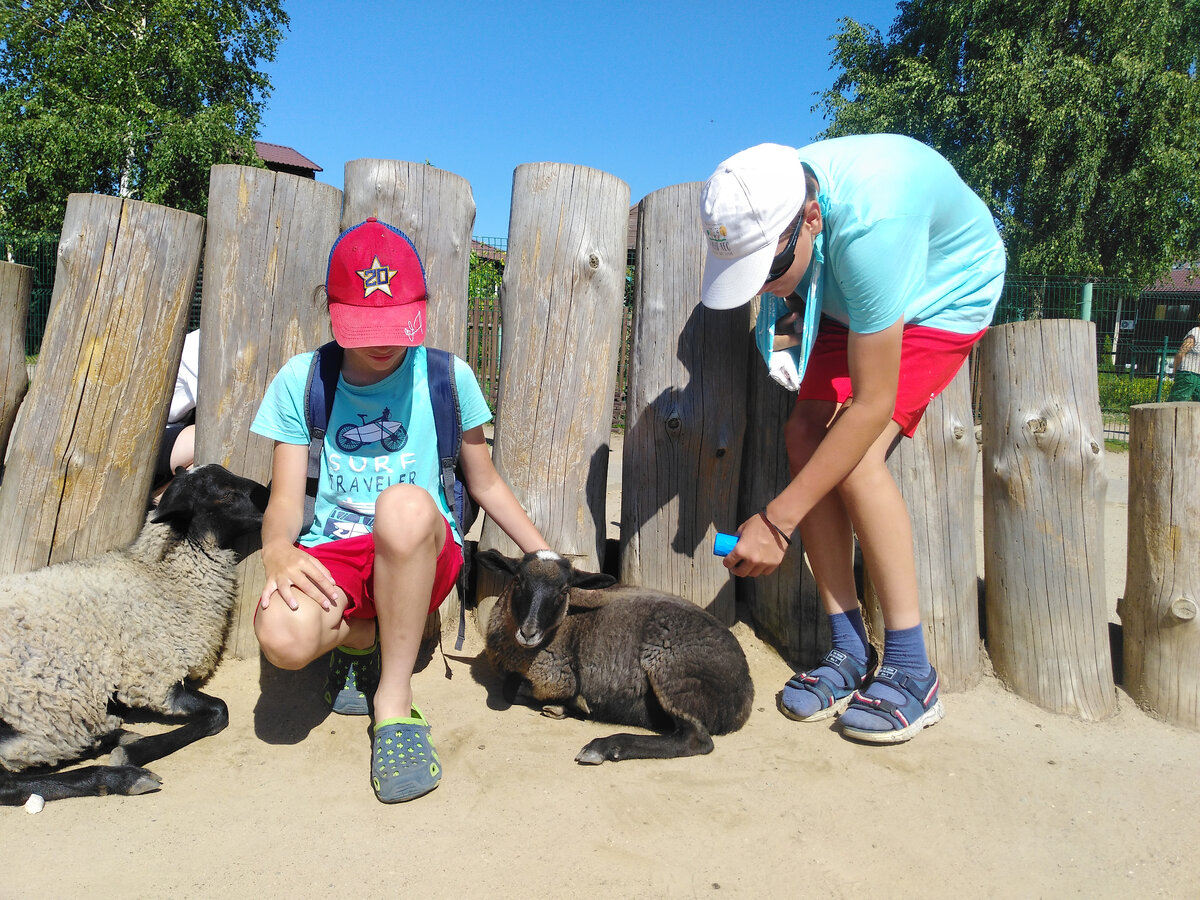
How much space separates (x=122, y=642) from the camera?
307 centimetres

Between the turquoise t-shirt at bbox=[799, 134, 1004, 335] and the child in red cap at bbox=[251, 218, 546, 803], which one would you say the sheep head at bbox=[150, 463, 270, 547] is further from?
the turquoise t-shirt at bbox=[799, 134, 1004, 335]

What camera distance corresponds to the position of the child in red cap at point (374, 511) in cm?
268

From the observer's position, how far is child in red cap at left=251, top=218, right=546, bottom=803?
8.80 ft

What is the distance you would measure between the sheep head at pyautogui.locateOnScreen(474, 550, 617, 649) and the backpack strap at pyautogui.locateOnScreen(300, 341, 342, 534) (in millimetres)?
779

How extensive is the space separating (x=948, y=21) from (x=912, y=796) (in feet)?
83.9

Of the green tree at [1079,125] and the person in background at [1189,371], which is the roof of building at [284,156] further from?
the person in background at [1189,371]

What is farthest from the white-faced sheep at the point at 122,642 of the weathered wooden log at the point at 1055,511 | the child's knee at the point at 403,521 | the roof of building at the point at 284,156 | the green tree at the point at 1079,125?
the roof of building at the point at 284,156

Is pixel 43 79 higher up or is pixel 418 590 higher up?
pixel 43 79

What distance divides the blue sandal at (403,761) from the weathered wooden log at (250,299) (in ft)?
4.45

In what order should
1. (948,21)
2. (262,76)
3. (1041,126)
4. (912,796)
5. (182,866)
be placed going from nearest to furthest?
(182,866)
(912,796)
(1041,126)
(948,21)
(262,76)

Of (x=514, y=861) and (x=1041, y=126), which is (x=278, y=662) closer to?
(x=514, y=861)

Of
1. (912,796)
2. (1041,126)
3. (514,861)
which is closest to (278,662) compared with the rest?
(514,861)

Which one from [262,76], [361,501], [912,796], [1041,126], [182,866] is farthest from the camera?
[262,76]

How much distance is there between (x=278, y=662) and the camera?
106 inches
